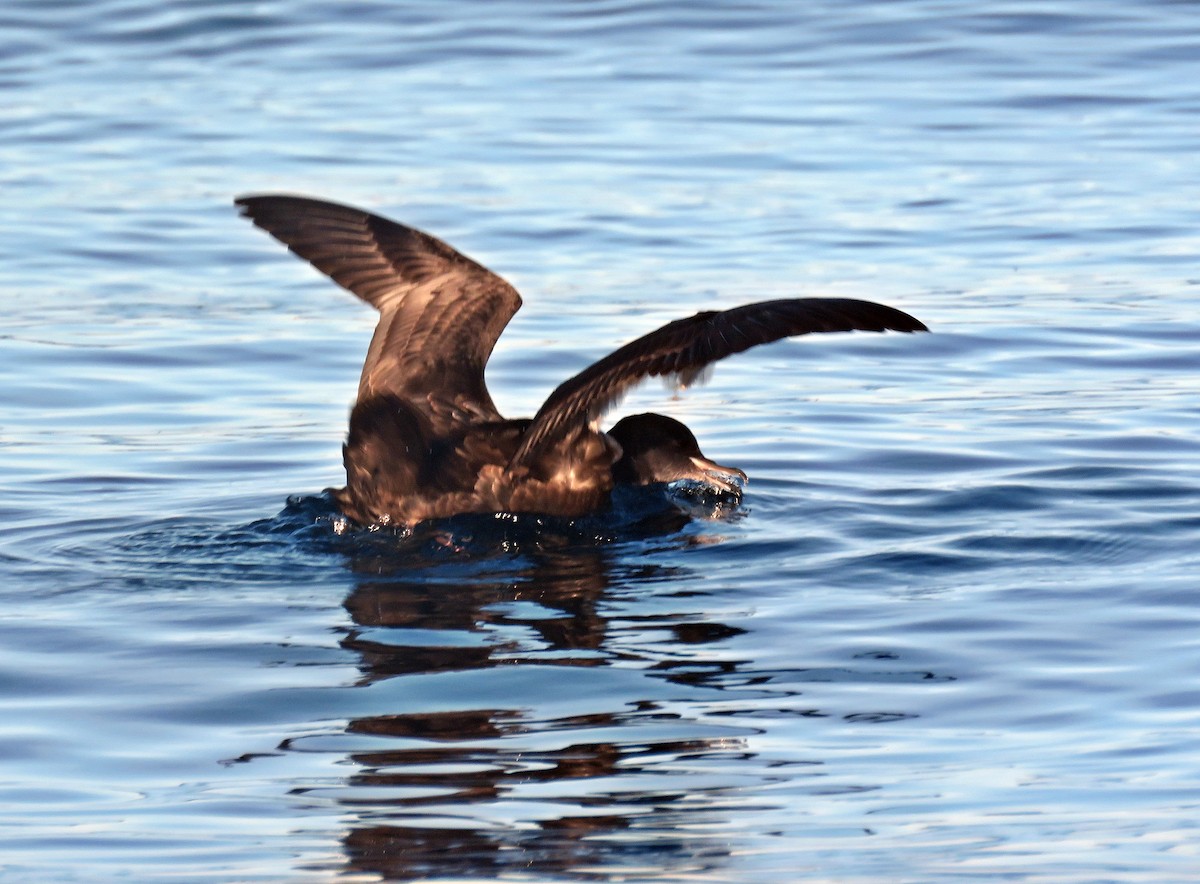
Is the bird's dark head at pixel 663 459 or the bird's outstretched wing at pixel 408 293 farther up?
the bird's outstretched wing at pixel 408 293

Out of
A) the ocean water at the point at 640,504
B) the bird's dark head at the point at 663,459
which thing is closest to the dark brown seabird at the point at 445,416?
the bird's dark head at the point at 663,459

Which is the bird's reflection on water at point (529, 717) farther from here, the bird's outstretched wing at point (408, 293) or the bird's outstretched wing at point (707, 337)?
the bird's outstretched wing at point (408, 293)

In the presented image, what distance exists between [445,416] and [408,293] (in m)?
0.93

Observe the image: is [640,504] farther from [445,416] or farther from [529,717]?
[529,717]

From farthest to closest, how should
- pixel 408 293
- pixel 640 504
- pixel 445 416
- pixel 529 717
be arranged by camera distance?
pixel 408 293 → pixel 640 504 → pixel 445 416 → pixel 529 717

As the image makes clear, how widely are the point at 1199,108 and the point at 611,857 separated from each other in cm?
1638

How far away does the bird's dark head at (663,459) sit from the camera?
8.84 meters

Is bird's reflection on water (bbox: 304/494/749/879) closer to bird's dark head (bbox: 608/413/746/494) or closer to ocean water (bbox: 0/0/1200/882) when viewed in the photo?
ocean water (bbox: 0/0/1200/882)

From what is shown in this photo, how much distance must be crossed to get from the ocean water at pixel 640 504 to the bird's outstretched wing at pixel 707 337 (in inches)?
29.5

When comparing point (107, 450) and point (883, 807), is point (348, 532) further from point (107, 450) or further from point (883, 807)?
point (883, 807)

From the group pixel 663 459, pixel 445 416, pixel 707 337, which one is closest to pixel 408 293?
pixel 445 416

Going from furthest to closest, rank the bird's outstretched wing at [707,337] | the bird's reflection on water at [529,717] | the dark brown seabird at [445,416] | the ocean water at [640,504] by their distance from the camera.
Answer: the dark brown seabird at [445,416], the bird's outstretched wing at [707,337], the ocean water at [640,504], the bird's reflection on water at [529,717]

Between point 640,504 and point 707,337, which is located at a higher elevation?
point 707,337

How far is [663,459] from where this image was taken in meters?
8.93
